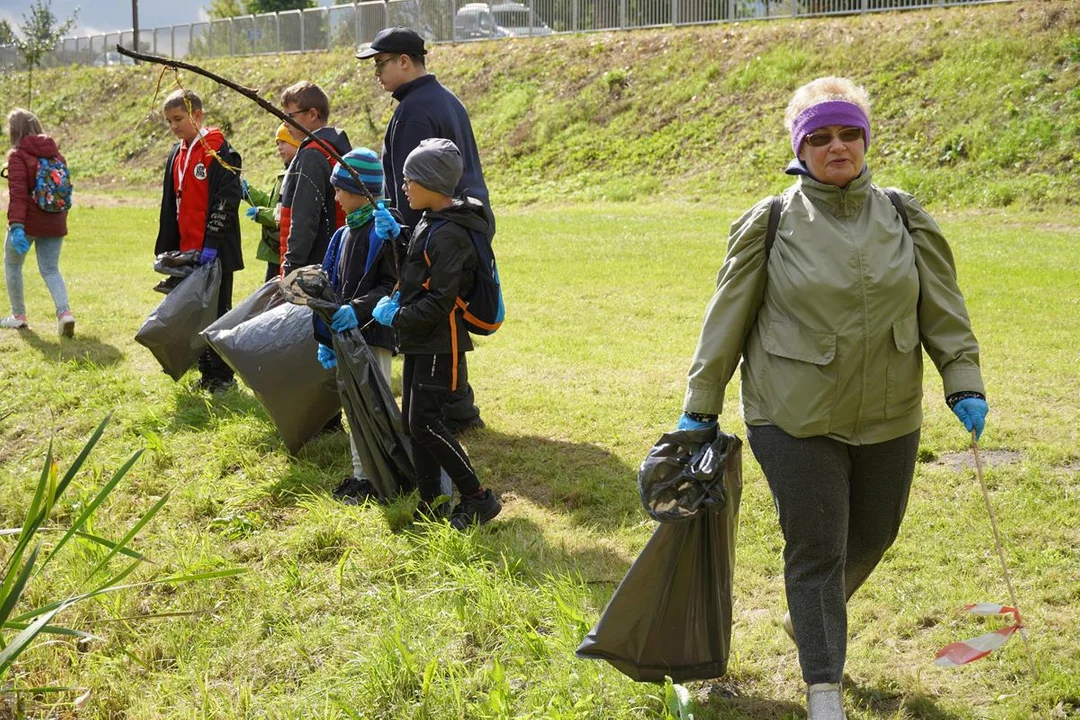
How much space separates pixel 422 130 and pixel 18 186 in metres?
4.75

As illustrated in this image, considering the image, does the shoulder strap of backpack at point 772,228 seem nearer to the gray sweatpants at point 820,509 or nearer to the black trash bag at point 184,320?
the gray sweatpants at point 820,509

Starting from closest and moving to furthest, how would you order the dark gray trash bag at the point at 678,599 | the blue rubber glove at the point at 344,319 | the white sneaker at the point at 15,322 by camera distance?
the dark gray trash bag at the point at 678,599, the blue rubber glove at the point at 344,319, the white sneaker at the point at 15,322

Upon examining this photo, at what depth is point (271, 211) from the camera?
7.02 meters

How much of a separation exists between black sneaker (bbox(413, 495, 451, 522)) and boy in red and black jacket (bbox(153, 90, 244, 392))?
9.50 feet

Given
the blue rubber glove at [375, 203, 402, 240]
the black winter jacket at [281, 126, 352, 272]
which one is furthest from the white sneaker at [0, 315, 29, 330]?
the blue rubber glove at [375, 203, 402, 240]

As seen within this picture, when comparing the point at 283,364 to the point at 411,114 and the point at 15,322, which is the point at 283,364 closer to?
the point at 411,114

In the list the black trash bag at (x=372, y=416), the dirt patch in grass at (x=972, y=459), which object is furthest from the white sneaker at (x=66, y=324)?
the dirt patch in grass at (x=972, y=459)

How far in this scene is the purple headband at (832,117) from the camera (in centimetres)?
312

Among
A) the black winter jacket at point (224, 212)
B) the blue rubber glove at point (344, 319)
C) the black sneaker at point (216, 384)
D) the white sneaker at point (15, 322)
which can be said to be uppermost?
the black winter jacket at point (224, 212)

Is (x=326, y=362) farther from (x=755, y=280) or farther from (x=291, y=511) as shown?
(x=755, y=280)

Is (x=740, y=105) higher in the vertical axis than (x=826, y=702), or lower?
higher

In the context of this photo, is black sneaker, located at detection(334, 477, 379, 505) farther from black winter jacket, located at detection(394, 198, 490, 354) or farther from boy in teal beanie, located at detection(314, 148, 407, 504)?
black winter jacket, located at detection(394, 198, 490, 354)

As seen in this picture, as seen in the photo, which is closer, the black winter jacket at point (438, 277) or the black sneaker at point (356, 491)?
the black winter jacket at point (438, 277)

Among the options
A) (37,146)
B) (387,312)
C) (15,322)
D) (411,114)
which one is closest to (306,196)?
(411,114)
